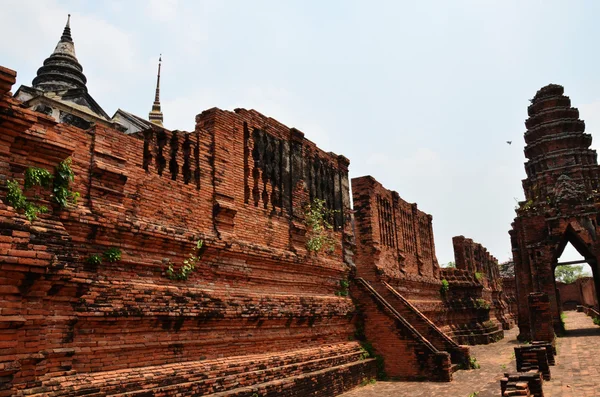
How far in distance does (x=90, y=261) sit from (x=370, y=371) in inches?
329

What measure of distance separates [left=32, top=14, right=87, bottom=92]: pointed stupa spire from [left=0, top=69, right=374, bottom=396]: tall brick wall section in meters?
16.8

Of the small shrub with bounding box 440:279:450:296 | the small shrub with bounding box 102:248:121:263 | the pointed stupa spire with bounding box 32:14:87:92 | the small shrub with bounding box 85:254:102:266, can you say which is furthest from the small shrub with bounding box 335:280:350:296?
the pointed stupa spire with bounding box 32:14:87:92

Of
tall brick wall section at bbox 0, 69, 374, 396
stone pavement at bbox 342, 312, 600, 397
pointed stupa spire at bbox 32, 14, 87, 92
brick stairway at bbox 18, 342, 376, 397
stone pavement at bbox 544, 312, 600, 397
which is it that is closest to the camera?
tall brick wall section at bbox 0, 69, 374, 396

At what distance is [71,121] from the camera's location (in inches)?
722

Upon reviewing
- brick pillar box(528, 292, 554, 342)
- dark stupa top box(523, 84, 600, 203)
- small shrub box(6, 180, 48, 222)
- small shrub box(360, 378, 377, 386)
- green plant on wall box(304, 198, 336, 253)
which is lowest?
small shrub box(360, 378, 377, 386)

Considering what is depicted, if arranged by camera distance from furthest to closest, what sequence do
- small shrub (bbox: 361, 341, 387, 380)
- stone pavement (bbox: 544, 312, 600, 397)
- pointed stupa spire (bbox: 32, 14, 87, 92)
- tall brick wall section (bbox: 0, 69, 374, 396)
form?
1. pointed stupa spire (bbox: 32, 14, 87, 92)
2. small shrub (bbox: 361, 341, 387, 380)
3. stone pavement (bbox: 544, 312, 600, 397)
4. tall brick wall section (bbox: 0, 69, 374, 396)

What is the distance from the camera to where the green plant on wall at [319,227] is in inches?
482

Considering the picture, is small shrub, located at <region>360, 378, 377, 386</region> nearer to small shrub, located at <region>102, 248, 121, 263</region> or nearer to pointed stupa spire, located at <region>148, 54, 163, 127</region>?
small shrub, located at <region>102, 248, 121, 263</region>

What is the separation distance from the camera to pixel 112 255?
22.7ft

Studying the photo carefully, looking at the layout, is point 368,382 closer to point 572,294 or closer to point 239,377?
point 239,377

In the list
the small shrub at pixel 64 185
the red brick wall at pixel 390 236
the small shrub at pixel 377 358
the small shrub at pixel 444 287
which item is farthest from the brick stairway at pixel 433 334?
the small shrub at pixel 64 185

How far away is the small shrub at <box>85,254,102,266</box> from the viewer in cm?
663

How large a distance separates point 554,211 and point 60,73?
2444 centimetres

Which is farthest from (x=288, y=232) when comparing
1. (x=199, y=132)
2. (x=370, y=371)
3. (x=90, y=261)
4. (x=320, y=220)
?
(x=90, y=261)
